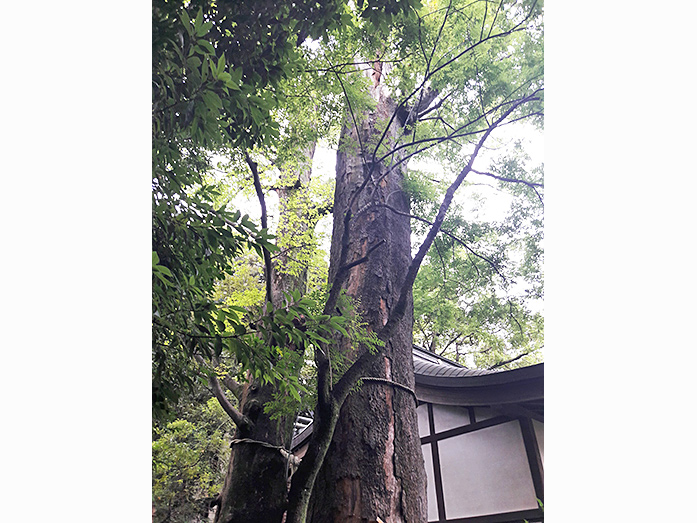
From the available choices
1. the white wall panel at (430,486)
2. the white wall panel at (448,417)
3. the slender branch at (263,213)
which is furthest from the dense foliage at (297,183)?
the white wall panel at (430,486)

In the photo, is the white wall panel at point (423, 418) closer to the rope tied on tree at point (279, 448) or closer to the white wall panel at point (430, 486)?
the white wall panel at point (430, 486)

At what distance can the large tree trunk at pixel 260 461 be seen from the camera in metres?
1.31

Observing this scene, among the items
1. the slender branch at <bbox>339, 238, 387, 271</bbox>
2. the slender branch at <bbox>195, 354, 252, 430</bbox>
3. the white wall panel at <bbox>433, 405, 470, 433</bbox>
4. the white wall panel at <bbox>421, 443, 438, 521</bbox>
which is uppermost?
the slender branch at <bbox>339, 238, 387, 271</bbox>

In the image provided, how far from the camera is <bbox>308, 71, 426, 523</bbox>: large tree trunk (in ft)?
4.31

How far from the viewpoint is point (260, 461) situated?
136 centimetres

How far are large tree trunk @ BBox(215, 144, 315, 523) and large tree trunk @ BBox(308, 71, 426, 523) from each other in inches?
4.2

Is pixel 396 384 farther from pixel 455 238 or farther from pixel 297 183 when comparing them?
pixel 297 183

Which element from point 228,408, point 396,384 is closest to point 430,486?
point 396,384

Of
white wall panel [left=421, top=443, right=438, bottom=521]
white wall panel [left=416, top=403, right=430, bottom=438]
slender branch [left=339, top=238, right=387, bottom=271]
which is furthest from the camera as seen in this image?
slender branch [left=339, top=238, right=387, bottom=271]

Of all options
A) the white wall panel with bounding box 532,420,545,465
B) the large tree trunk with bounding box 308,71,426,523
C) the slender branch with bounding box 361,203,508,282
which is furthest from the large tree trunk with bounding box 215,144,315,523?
the white wall panel with bounding box 532,420,545,465

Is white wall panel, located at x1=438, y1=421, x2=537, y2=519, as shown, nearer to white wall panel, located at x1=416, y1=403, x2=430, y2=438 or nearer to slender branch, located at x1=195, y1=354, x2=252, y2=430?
white wall panel, located at x1=416, y1=403, x2=430, y2=438
